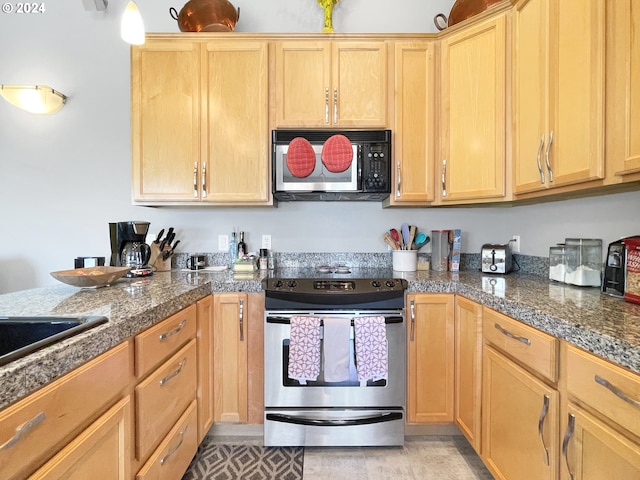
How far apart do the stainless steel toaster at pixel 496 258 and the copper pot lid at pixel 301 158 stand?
4.05ft

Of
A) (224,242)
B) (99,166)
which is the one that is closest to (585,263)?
(224,242)

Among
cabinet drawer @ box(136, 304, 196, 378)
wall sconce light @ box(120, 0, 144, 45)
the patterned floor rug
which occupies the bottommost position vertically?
the patterned floor rug

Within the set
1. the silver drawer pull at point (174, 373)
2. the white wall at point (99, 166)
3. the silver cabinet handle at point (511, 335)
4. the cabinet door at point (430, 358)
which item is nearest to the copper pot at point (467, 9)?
the white wall at point (99, 166)

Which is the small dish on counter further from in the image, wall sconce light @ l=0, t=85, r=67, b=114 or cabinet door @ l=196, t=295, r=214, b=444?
wall sconce light @ l=0, t=85, r=67, b=114

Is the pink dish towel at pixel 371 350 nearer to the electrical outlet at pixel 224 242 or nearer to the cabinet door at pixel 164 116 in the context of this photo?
the electrical outlet at pixel 224 242

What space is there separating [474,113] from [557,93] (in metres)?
0.48

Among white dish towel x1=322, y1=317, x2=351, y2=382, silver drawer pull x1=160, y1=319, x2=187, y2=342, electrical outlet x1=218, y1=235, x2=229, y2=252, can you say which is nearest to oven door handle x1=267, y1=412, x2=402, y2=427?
white dish towel x1=322, y1=317, x2=351, y2=382

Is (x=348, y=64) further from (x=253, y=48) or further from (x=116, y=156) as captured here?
(x=116, y=156)

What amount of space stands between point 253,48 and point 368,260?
1.57 m

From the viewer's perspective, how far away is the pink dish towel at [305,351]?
1.56 meters

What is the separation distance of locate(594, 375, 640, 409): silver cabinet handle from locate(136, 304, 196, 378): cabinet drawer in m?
1.33

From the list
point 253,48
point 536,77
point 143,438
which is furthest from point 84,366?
point 536,77

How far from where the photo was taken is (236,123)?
6.29 ft

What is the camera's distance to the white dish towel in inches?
61.7
